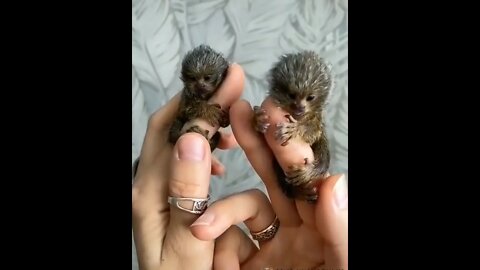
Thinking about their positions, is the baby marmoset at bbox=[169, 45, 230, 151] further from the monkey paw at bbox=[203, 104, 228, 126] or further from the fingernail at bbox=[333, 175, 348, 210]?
the fingernail at bbox=[333, 175, 348, 210]

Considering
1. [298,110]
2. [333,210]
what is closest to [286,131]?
[298,110]

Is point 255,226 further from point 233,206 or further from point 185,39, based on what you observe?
point 185,39

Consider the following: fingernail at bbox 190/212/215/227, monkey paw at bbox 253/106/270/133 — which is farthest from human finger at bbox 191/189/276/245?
monkey paw at bbox 253/106/270/133

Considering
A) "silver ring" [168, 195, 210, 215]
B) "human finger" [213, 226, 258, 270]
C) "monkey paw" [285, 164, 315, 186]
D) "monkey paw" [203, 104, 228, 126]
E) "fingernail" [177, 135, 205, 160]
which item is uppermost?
"monkey paw" [203, 104, 228, 126]

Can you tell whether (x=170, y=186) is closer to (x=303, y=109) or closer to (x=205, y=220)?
(x=205, y=220)

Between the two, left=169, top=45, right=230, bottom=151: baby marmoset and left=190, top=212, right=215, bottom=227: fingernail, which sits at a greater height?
left=169, top=45, right=230, bottom=151: baby marmoset
